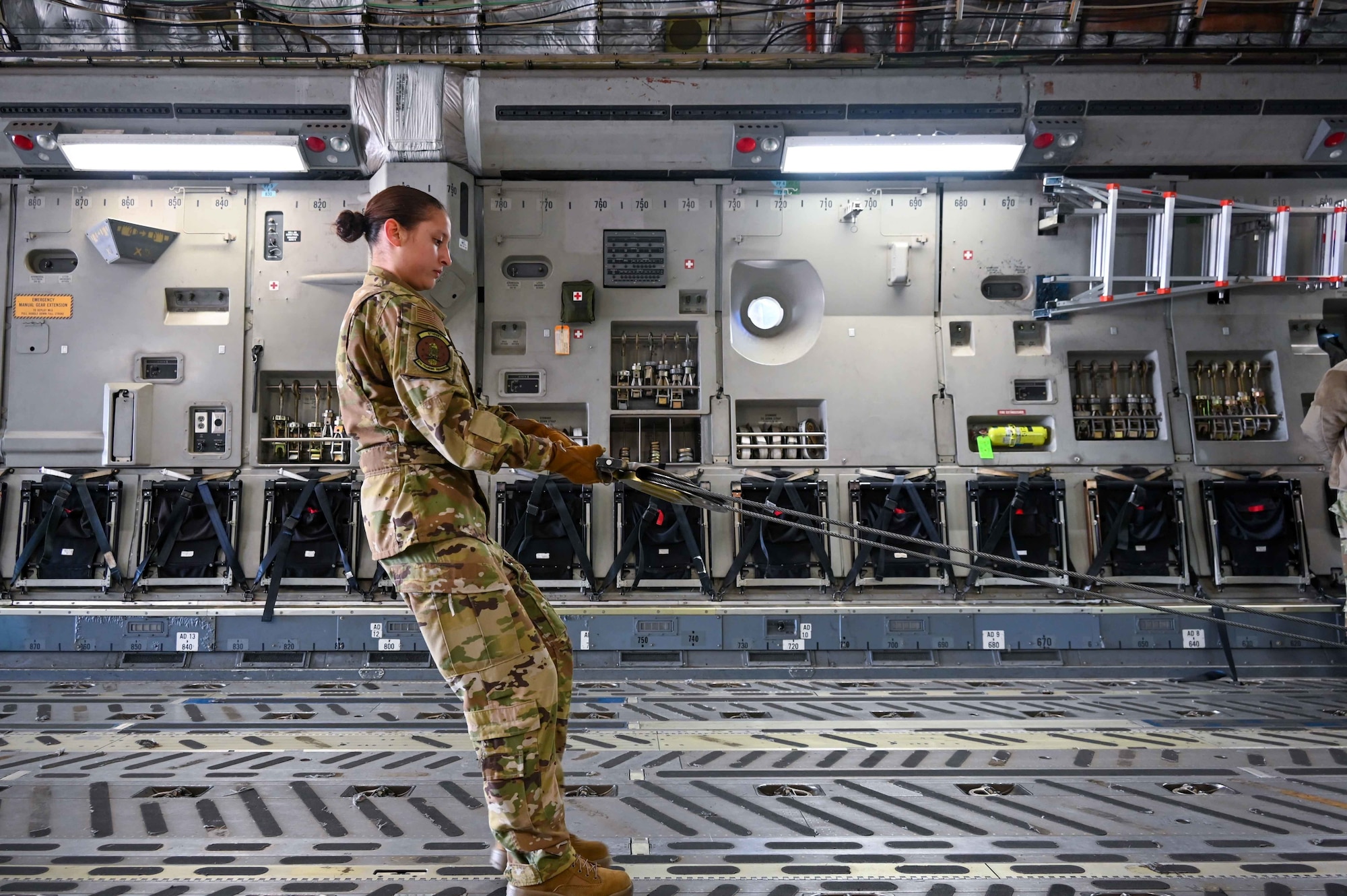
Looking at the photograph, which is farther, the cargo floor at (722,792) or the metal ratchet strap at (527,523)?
the metal ratchet strap at (527,523)

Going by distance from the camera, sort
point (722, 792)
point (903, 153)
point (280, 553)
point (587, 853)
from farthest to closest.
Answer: point (903, 153), point (280, 553), point (722, 792), point (587, 853)

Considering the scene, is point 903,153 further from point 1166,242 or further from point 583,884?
point 583,884

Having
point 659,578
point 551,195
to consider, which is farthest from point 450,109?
point 659,578

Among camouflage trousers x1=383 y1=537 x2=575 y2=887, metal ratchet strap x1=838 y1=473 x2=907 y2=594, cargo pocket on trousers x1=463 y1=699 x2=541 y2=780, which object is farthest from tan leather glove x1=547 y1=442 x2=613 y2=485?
metal ratchet strap x1=838 y1=473 x2=907 y2=594

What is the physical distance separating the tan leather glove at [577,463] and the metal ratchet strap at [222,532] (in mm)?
4939

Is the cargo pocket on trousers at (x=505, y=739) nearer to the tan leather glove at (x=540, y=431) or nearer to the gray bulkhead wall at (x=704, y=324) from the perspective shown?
the tan leather glove at (x=540, y=431)

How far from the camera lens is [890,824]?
3.33 m

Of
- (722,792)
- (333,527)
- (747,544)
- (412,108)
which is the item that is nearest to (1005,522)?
(747,544)

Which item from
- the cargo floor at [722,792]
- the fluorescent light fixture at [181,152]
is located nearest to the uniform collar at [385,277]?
the cargo floor at [722,792]

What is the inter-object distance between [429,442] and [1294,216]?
24.6 ft

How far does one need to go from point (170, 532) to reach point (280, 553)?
90 cm

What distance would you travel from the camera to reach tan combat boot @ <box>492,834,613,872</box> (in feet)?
9.18

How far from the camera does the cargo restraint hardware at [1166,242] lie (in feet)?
22.4

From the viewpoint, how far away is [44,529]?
653 centimetres
